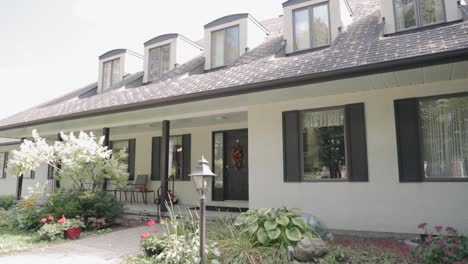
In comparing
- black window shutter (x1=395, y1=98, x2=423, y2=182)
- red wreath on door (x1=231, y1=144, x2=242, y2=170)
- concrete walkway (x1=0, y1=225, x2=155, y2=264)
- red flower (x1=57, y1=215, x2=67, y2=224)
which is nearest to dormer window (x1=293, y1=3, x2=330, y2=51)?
black window shutter (x1=395, y1=98, x2=423, y2=182)

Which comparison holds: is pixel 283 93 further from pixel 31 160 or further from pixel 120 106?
pixel 31 160

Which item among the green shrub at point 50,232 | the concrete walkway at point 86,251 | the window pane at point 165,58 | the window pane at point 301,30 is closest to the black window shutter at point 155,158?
the window pane at point 165,58

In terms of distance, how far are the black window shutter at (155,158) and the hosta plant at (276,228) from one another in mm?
6594

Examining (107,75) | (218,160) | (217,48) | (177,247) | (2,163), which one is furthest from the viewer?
(2,163)

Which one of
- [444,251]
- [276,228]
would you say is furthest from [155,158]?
[444,251]

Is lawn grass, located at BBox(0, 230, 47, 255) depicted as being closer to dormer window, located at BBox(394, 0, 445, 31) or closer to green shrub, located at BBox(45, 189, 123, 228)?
green shrub, located at BBox(45, 189, 123, 228)

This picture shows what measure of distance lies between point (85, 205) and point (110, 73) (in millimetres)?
6086

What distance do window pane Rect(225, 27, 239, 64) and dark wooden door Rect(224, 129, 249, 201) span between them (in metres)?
2.20

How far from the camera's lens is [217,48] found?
30.7ft

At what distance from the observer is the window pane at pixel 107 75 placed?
12.0 metres

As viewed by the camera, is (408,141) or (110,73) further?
(110,73)

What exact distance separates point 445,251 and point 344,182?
2326mm

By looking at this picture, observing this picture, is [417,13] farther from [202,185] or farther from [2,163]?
[2,163]

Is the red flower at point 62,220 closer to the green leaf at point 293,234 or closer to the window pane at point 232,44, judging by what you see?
the green leaf at point 293,234
